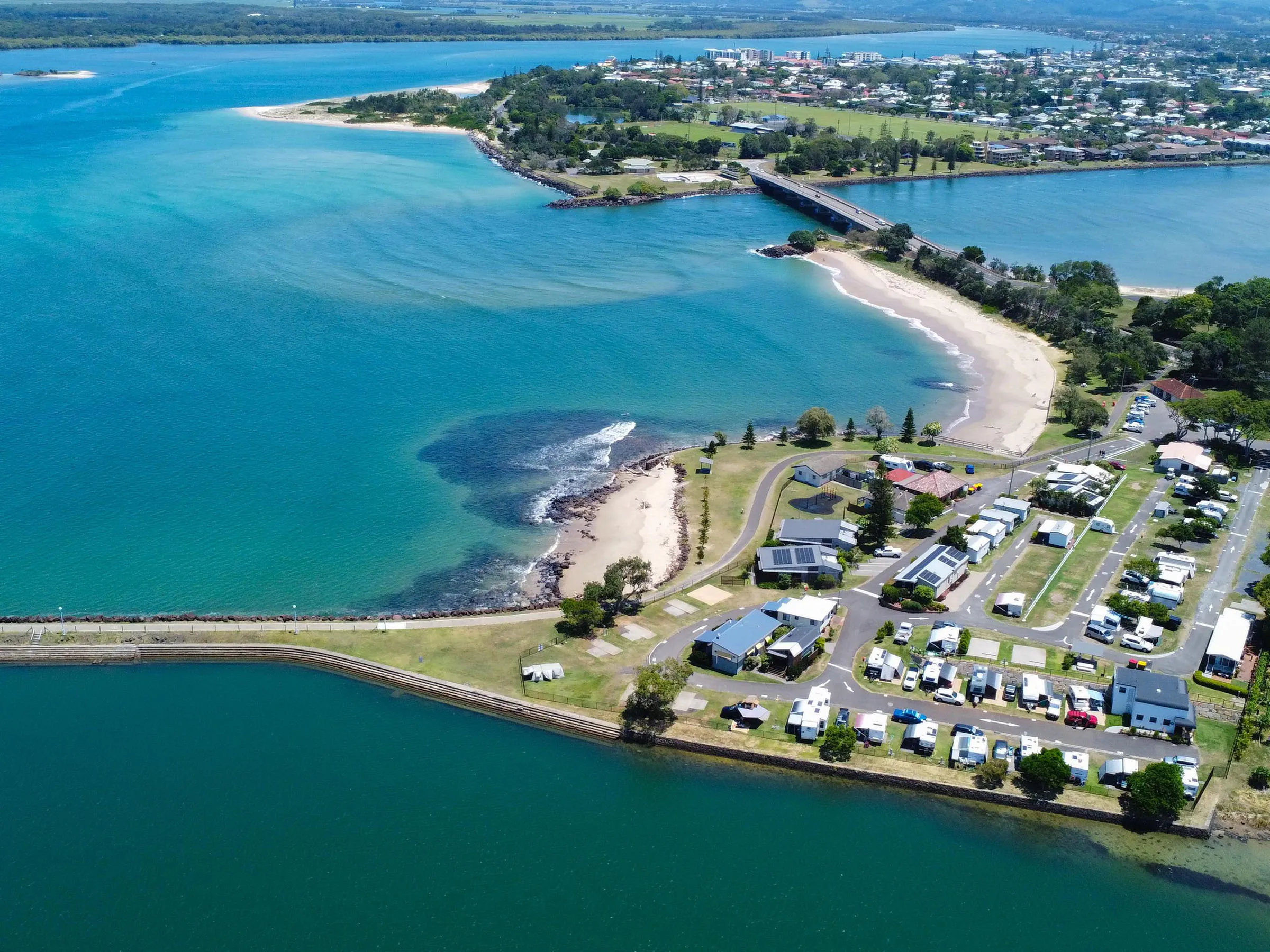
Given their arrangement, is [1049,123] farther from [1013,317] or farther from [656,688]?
[656,688]

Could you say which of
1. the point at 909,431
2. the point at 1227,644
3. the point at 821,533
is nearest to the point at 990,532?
the point at 821,533

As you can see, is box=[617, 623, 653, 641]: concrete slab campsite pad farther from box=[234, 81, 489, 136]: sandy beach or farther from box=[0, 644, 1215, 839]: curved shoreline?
box=[234, 81, 489, 136]: sandy beach

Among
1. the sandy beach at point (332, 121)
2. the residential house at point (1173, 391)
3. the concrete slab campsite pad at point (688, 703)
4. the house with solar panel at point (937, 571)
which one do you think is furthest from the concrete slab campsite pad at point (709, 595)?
the sandy beach at point (332, 121)

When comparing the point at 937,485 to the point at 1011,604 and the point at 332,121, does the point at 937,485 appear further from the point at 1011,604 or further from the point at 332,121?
the point at 332,121

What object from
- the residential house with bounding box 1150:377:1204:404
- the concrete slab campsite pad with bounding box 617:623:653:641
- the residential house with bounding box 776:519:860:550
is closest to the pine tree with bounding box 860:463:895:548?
the residential house with bounding box 776:519:860:550

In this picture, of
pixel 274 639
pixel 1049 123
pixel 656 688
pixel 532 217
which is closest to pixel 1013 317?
pixel 532 217

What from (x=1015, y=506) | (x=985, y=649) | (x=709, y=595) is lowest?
(x=709, y=595)
